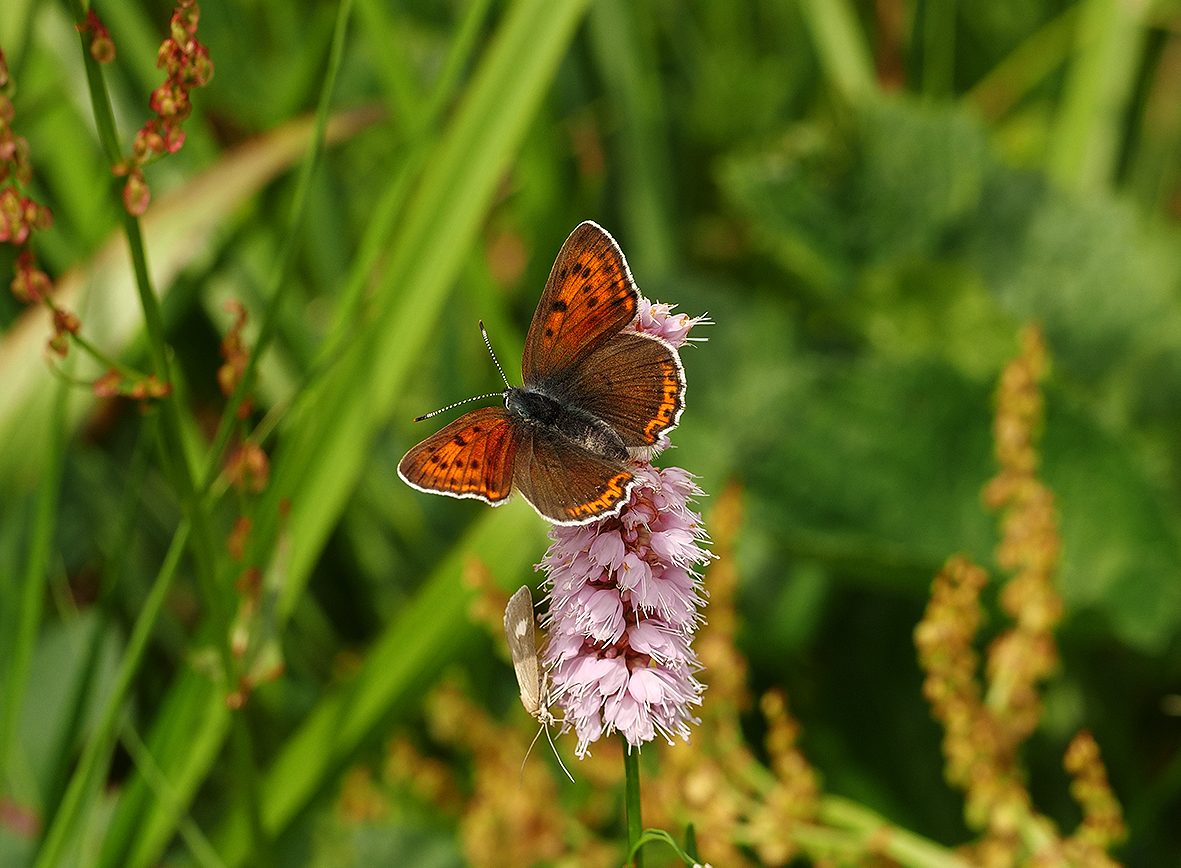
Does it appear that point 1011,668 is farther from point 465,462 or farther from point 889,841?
point 465,462

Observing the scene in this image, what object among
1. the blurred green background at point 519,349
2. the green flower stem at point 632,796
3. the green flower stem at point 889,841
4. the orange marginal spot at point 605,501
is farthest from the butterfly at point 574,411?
the green flower stem at point 889,841

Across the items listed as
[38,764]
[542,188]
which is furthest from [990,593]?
[38,764]

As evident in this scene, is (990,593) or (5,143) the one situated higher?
(990,593)

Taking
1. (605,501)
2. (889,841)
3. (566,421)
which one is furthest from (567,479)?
(889,841)

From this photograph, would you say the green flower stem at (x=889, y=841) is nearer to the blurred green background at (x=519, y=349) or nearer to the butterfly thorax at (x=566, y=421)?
the blurred green background at (x=519, y=349)

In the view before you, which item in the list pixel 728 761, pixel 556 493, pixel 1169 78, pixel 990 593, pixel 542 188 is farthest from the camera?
pixel 1169 78

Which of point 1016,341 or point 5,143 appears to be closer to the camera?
point 5,143

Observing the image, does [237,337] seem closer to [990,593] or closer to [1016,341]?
[990,593]

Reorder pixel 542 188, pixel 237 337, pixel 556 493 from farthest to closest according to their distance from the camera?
pixel 542 188
pixel 237 337
pixel 556 493
